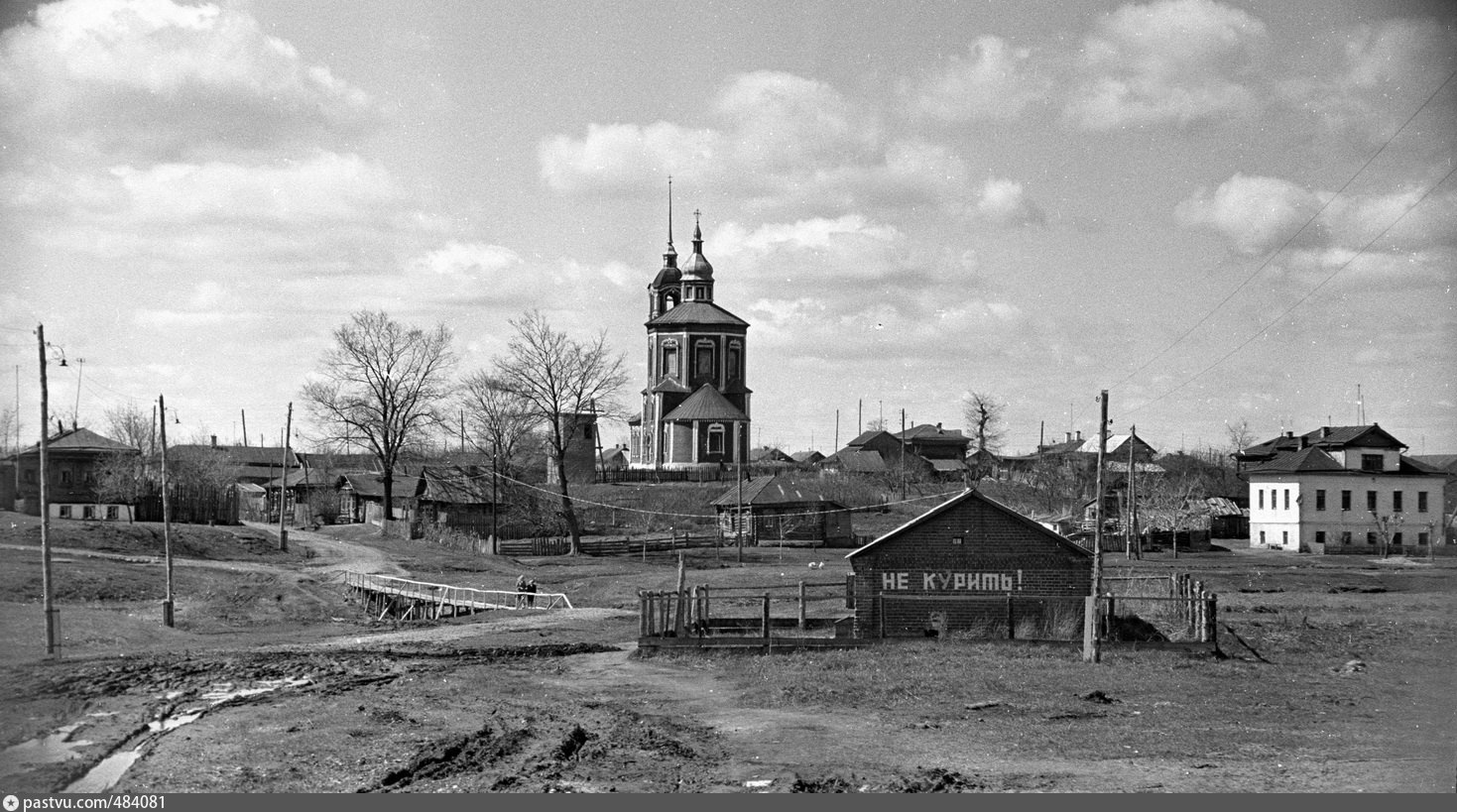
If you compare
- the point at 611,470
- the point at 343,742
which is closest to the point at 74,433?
the point at 611,470

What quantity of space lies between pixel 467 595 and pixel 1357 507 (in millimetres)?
48769

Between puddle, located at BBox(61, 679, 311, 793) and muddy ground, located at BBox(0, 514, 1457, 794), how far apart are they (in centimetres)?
12

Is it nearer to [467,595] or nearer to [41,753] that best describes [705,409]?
[467,595]

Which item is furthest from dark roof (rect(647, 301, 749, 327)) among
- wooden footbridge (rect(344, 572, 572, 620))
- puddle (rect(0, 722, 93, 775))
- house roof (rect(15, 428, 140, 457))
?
puddle (rect(0, 722, 93, 775))

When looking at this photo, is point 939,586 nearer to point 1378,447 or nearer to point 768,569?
point 768,569

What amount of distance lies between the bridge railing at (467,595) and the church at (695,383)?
178ft

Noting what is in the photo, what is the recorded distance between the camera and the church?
106 m

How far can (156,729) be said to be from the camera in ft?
68.1

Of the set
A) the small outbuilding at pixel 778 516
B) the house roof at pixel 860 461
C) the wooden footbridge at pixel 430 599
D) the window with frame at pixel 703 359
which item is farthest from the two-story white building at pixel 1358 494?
the house roof at pixel 860 461

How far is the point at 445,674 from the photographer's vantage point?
2767 cm

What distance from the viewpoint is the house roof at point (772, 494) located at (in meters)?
76.5

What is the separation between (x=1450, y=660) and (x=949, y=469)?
99.2m

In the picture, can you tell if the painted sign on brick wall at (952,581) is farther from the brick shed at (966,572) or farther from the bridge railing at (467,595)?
the bridge railing at (467,595)

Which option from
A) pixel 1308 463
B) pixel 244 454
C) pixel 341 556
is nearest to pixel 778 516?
pixel 341 556
